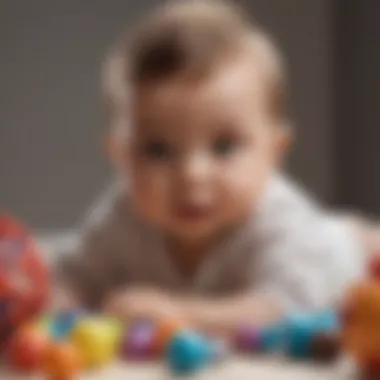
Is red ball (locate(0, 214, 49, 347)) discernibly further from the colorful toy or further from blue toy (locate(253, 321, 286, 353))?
blue toy (locate(253, 321, 286, 353))

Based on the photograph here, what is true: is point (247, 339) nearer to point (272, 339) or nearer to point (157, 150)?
point (272, 339)

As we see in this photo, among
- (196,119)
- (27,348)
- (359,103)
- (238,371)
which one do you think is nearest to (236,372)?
(238,371)

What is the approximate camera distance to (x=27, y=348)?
0.55 metres

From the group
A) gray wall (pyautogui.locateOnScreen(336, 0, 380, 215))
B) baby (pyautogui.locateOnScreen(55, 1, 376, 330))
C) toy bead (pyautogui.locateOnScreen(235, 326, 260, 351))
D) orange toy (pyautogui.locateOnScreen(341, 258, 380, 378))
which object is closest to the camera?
orange toy (pyautogui.locateOnScreen(341, 258, 380, 378))

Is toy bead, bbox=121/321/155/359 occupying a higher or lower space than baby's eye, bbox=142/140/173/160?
lower

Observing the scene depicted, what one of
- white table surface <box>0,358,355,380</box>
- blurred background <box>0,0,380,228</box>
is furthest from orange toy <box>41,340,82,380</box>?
blurred background <box>0,0,380,228</box>

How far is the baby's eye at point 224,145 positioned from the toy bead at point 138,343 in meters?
0.16

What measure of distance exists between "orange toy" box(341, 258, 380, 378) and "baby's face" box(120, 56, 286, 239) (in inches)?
8.2

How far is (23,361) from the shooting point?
0.55 meters

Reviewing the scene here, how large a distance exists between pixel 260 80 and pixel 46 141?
22.4 inches

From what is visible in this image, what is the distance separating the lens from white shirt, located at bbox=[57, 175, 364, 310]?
2.39 ft

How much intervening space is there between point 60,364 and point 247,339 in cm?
14

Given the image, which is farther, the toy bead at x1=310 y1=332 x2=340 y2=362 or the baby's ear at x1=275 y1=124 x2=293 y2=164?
the baby's ear at x1=275 y1=124 x2=293 y2=164

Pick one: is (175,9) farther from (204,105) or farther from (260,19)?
(260,19)
